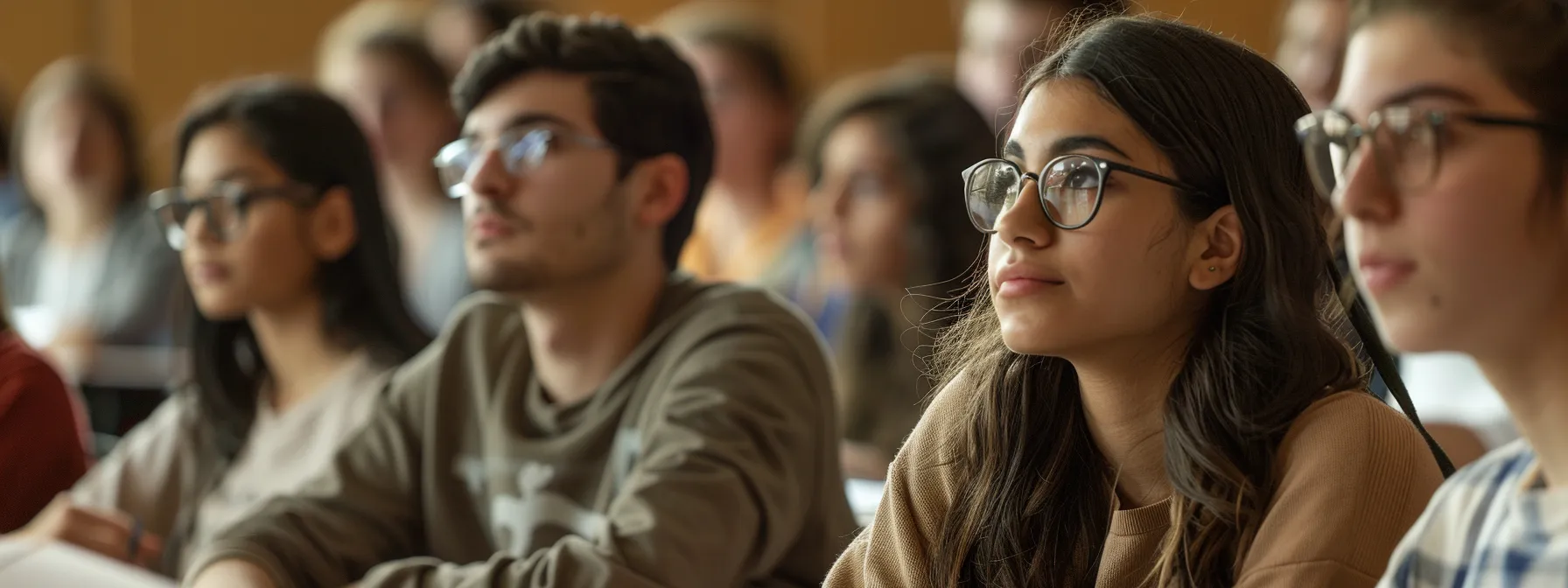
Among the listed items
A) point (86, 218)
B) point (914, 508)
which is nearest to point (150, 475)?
point (914, 508)

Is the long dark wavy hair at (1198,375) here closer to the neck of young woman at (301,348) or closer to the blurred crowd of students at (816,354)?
the blurred crowd of students at (816,354)

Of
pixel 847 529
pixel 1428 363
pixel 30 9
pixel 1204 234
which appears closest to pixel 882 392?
pixel 1428 363

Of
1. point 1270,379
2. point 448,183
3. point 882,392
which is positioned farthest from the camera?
point 882,392

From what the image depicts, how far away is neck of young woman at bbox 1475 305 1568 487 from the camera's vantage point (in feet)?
3.79

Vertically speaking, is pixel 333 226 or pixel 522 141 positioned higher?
pixel 522 141

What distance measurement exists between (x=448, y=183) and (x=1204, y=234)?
4.02 ft

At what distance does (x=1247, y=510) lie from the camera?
1.36m

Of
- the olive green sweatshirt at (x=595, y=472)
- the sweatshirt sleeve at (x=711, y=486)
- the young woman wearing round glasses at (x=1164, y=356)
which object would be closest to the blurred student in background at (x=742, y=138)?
the olive green sweatshirt at (x=595, y=472)

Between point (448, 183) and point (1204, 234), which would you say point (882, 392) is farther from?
point (1204, 234)

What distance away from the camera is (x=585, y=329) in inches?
88.2

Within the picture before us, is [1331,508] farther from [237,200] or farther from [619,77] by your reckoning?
[237,200]

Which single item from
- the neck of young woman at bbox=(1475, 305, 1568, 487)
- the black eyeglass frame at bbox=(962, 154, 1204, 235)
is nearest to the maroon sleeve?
the black eyeglass frame at bbox=(962, 154, 1204, 235)

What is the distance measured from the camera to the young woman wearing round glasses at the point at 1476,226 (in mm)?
1166

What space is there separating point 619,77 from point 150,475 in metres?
1.23
